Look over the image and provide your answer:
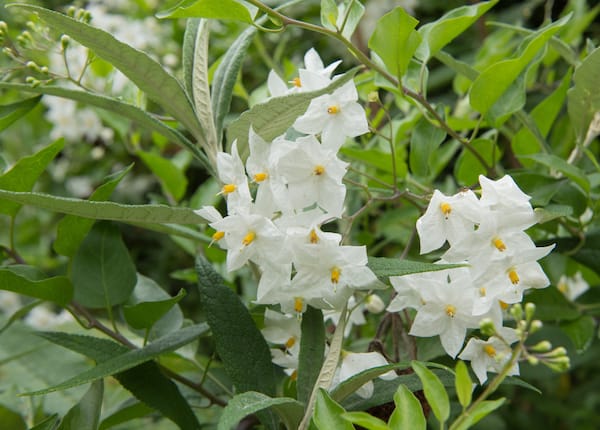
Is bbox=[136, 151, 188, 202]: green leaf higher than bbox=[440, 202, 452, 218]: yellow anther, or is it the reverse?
bbox=[440, 202, 452, 218]: yellow anther

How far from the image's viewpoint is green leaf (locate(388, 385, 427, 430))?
0.62 meters

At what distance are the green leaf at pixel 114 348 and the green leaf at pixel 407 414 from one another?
28 cm

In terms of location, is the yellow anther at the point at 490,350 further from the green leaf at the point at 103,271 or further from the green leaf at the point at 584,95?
the green leaf at the point at 103,271

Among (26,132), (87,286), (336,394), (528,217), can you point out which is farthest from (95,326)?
(26,132)

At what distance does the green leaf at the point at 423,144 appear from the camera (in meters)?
0.99

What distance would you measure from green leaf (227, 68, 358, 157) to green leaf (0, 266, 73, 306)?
0.27 metres

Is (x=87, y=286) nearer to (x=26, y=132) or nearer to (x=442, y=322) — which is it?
(x=442, y=322)

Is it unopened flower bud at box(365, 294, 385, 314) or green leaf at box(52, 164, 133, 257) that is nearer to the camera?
green leaf at box(52, 164, 133, 257)

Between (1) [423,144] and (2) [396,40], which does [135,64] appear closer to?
(2) [396,40]

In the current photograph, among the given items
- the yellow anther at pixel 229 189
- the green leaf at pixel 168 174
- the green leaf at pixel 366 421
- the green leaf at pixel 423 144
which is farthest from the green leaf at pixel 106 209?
the green leaf at pixel 168 174

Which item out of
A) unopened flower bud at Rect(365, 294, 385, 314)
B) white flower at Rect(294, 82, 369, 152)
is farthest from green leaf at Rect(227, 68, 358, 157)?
unopened flower bud at Rect(365, 294, 385, 314)

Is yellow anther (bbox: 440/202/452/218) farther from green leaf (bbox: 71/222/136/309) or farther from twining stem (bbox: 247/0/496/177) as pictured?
green leaf (bbox: 71/222/136/309)

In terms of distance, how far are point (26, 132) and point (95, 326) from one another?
1691mm

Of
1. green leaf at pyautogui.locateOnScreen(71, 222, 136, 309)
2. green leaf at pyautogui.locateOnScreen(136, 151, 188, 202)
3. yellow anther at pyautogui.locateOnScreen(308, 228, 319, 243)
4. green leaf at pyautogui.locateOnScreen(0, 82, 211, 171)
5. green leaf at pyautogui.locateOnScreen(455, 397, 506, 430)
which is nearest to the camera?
green leaf at pyautogui.locateOnScreen(455, 397, 506, 430)
